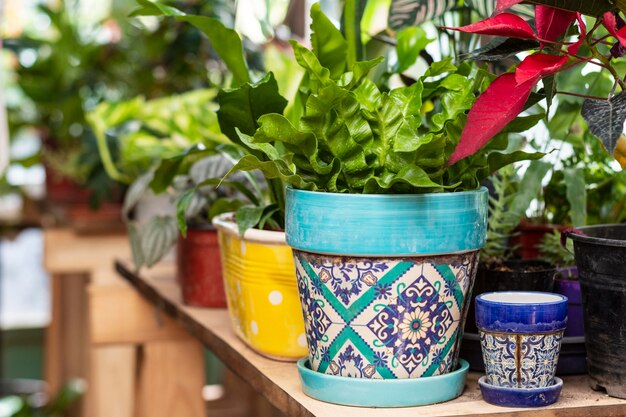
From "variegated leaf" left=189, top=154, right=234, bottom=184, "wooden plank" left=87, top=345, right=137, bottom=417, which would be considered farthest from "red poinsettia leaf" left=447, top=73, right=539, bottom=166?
"wooden plank" left=87, top=345, right=137, bottom=417

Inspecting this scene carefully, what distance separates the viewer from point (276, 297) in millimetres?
910

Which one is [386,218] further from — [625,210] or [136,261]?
[136,261]

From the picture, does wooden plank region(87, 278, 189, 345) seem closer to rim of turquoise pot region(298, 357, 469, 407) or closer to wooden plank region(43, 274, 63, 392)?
rim of turquoise pot region(298, 357, 469, 407)

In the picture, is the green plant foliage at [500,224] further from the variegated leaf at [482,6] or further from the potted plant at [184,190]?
the potted plant at [184,190]

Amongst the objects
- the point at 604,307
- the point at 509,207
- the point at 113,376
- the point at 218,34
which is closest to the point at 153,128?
the point at 113,376

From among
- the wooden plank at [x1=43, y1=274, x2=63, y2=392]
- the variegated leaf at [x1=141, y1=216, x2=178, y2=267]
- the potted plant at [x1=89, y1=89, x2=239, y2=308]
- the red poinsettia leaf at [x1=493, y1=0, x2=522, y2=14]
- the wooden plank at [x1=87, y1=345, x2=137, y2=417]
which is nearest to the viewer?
the red poinsettia leaf at [x1=493, y1=0, x2=522, y2=14]

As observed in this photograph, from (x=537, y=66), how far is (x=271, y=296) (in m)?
0.38

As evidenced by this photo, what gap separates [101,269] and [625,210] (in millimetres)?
1430

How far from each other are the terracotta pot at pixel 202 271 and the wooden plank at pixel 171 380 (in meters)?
0.32

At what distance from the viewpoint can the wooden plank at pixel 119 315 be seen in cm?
156

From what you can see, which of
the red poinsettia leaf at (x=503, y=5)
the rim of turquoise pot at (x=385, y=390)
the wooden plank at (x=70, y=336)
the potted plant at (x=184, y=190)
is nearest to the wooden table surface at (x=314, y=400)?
the rim of turquoise pot at (x=385, y=390)

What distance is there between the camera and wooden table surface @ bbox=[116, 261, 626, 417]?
72 cm

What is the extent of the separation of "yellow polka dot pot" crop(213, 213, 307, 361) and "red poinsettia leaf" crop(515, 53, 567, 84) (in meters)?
0.33

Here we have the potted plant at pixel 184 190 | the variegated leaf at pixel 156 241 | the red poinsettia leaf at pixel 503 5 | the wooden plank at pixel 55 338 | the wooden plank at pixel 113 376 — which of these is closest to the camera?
the red poinsettia leaf at pixel 503 5
